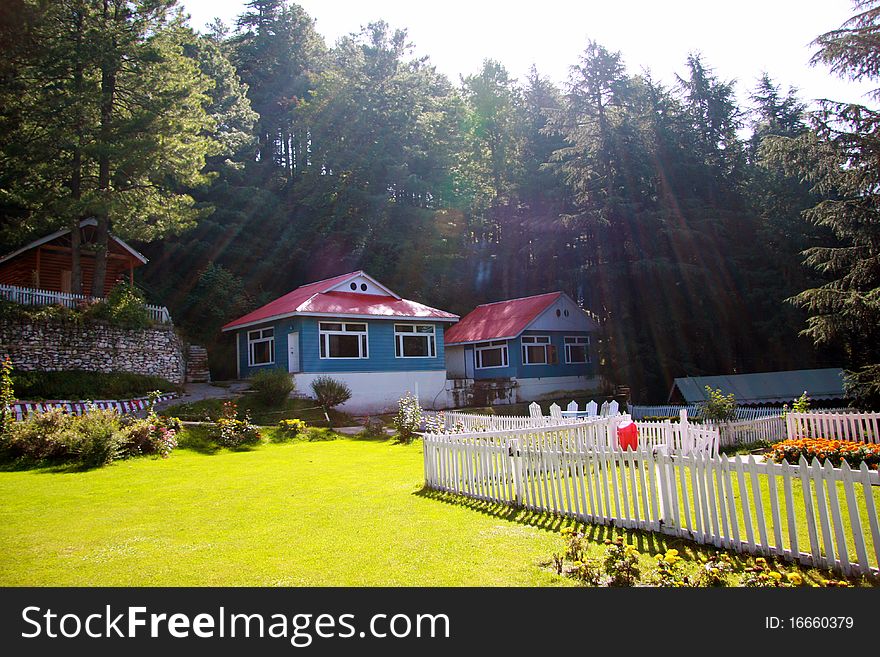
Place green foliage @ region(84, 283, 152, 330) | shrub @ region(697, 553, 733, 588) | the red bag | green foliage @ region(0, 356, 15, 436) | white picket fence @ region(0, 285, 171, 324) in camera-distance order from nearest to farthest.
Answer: shrub @ region(697, 553, 733, 588)
the red bag
green foliage @ region(0, 356, 15, 436)
white picket fence @ region(0, 285, 171, 324)
green foliage @ region(84, 283, 152, 330)

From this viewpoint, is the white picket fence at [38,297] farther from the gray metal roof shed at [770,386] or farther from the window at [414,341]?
the gray metal roof shed at [770,386]

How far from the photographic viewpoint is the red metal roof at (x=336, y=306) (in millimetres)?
23997

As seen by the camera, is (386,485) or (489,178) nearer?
(386,485)

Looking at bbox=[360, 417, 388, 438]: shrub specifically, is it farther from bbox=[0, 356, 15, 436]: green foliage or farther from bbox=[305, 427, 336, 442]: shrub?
bbox=[0, 356, 15, 436]: green foliage

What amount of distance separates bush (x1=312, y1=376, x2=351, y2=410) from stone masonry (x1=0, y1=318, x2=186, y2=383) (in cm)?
566

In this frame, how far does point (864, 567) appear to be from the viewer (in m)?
4.68

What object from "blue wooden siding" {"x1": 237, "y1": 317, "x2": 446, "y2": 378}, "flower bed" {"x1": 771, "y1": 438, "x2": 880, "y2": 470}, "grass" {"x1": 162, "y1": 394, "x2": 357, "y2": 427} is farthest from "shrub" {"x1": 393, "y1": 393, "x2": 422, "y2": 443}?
"flower bed" {"x1": 771, "y1": 438, "x2": 880, "y2": 470}

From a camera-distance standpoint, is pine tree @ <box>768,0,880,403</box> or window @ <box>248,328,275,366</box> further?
window @ <box>248,328,275,366</box>

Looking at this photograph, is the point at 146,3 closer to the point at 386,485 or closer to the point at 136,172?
the point at 136,172

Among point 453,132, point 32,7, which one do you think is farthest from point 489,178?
point 32,7

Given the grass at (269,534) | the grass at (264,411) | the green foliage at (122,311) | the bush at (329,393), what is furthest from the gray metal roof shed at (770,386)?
the green foliage at (122,311)

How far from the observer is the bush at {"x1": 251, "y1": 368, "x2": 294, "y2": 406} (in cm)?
2020

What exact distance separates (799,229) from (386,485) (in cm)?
3089

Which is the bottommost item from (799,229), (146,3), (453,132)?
(799,229)
